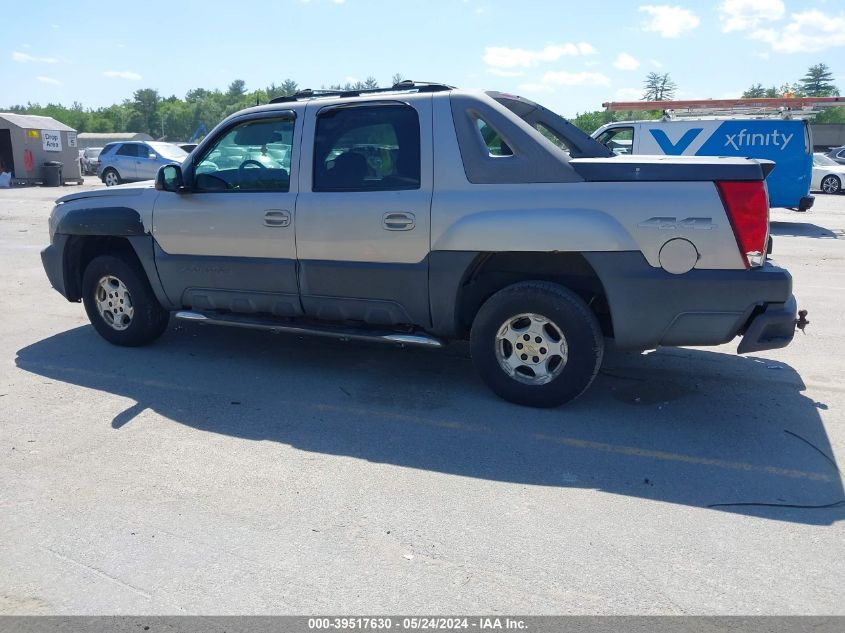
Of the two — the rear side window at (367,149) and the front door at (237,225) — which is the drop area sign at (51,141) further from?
the rear side window at (367,149)

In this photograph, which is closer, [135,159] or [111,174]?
[135,159]

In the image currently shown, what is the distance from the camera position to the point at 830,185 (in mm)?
25219

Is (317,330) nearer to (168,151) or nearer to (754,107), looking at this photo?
(754,107)

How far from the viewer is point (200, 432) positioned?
4586 mm

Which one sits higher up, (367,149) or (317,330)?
(367,149)

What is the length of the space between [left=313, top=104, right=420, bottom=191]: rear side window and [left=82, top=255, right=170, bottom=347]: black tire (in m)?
1.97

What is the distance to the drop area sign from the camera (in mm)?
28500

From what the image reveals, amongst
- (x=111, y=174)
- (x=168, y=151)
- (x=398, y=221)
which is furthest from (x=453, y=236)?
(x=111, y=174)

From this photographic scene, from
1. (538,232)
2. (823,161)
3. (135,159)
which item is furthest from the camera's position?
(823,161)

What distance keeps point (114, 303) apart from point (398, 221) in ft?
9.57

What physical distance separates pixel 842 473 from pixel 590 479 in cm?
138

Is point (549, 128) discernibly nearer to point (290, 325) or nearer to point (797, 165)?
point (290, 325)

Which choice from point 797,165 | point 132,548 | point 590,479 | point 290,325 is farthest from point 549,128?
point 797,165

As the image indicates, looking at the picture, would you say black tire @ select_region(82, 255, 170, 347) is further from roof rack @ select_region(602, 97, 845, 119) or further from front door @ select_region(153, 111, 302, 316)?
roof rack @ select_region(602, 97, 845, 119)
